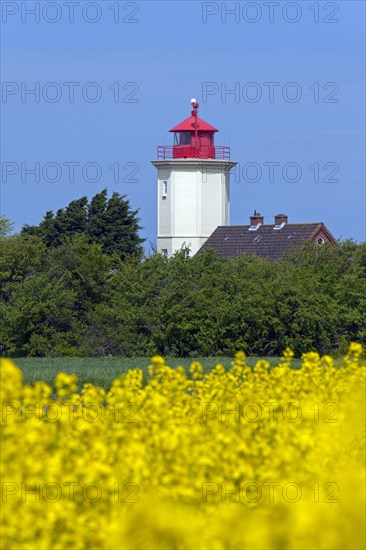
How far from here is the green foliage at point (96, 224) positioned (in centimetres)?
7181

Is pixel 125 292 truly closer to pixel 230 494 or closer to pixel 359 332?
pixel 359 332

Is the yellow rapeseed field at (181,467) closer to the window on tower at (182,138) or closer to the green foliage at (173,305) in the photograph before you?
the green foliage at (173,305)

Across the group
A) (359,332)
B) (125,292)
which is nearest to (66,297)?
(125,292)

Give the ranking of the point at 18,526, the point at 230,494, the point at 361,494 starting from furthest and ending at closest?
the point at 230,494 → the point at 18,526 → the point at 361,494

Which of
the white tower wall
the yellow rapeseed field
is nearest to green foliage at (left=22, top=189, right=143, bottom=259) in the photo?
the white tower wall

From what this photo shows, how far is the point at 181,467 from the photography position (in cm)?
899

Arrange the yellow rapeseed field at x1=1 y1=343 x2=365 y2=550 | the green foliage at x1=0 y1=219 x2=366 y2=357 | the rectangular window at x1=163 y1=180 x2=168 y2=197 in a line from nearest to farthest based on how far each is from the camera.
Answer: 1. the yellow rapeseed field at x1=1 y1=343 x2=365 y2=550
2. the green foliage at x1=0 y1=219 x2=366 y2=357
3. the rectangular window at x1=163 y1=180 x2=168 y2=197

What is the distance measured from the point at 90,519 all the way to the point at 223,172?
198 feet

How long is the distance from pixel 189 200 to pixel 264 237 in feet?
15.7

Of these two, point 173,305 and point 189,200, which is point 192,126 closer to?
point 189,200

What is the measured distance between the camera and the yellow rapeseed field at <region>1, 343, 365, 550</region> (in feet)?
21.9

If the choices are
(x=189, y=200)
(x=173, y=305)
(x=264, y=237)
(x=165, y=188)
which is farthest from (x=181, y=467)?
(x=165, y=188)

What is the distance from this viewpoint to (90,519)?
8.19m

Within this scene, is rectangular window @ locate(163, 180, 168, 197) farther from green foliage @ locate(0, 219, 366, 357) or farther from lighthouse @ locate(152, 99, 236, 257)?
green foliage @ locate(0, 219, 366, 357)
